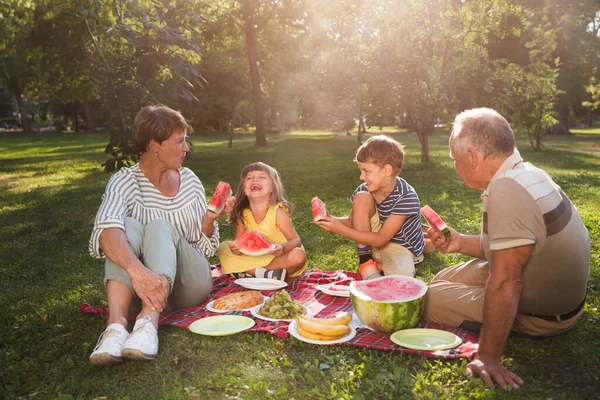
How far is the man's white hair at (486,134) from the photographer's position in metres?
3.22

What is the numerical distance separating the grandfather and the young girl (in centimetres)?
222

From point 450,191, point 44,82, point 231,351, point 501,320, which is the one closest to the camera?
point 501,320

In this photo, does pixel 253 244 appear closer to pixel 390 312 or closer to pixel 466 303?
pixel 390 312

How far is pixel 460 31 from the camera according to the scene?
1356 centimetres

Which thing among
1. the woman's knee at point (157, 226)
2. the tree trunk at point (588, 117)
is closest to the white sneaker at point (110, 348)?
the woman's knee at point (157, 226)

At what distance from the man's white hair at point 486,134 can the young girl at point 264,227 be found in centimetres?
240

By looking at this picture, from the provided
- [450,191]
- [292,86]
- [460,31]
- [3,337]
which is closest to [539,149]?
[460,31]

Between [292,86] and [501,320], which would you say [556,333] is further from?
[292,86]

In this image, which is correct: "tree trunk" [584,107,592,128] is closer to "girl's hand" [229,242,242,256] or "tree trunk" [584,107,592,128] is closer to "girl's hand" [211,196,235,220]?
"girl's hand" [229,242,242,256]

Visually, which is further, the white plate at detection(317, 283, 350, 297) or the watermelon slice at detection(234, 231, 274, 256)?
the watermelon slice at detection(234, 231, 274, 256)

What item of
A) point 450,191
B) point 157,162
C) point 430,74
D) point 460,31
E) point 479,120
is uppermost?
point 460,31

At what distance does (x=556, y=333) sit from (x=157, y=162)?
10.9 ft

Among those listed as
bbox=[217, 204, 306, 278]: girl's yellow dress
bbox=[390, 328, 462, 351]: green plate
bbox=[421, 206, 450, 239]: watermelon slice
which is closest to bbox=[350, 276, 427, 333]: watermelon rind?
bbox=[390, 328, 462, 351]: green plate

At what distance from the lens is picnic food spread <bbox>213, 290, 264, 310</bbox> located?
14.6 ft
